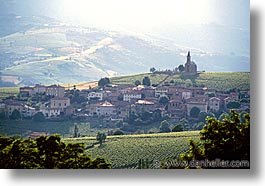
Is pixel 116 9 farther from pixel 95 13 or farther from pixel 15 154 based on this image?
pixel 15 154

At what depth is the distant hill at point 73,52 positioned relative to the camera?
15.0 ft

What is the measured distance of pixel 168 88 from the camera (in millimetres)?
4547

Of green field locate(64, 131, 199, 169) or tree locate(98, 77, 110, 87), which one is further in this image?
tree locate(98, 77, 110, 87)

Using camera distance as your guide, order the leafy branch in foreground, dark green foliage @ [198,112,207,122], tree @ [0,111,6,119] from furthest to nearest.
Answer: tree @ [0,111,6,119] → dark green foliage @ [198,112,207,122] → the leafy branch in foreground

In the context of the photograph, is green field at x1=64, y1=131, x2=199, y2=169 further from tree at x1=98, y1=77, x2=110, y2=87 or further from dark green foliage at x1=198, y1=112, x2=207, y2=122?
tree at x1=98, y1=77, x2=110, y2=87

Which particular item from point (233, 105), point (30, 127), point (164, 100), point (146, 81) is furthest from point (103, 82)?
point (233, 105)

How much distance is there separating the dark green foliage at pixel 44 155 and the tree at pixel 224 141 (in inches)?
25.3

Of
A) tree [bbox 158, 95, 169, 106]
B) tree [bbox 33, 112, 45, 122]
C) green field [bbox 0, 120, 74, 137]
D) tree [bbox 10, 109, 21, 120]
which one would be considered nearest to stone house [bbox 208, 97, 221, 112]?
tree [bbox 158, 95, 169, 106]

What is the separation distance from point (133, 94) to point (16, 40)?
921 millimetres

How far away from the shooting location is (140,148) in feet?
14.7

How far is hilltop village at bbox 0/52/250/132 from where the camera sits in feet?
14.8

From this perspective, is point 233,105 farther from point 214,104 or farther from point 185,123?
point 185,123

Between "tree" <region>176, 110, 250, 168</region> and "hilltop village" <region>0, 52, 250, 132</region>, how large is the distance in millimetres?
78

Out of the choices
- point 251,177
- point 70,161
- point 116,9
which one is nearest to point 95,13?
point 116,9
